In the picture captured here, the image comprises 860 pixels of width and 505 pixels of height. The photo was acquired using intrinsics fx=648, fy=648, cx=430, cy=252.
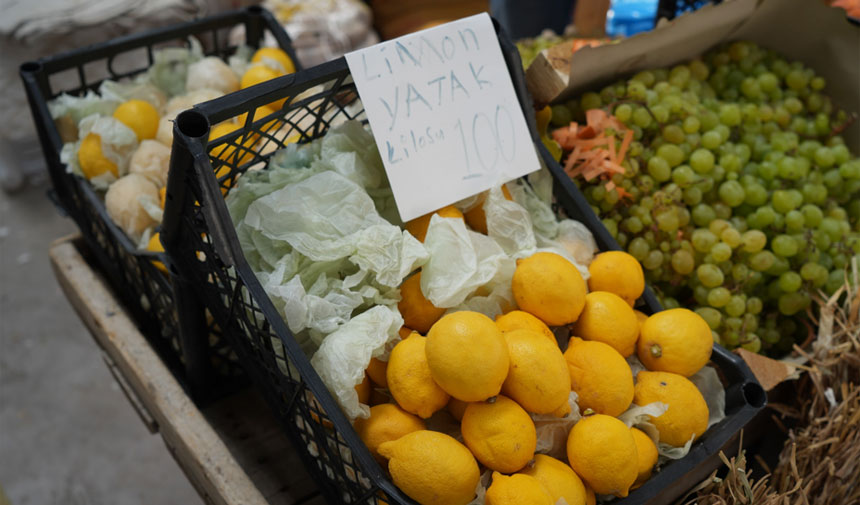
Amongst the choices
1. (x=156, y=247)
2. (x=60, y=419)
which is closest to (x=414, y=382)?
(x=156, y=247)

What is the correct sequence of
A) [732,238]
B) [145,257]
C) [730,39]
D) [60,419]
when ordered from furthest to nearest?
[60,419], [730,39], [732,238], [145,257]

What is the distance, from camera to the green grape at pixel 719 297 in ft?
3.44

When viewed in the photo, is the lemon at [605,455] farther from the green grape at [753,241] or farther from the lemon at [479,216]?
the green grape at [753,241]

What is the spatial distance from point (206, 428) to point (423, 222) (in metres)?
0.42

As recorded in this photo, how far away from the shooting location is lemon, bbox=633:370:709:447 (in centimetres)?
77

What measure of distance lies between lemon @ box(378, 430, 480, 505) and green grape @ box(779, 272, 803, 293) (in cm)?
73

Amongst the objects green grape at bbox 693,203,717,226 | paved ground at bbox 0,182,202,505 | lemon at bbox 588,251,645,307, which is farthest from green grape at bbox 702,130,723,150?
paved ground at bbox 0,182,202,505

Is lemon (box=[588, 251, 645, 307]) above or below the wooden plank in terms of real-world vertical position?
above

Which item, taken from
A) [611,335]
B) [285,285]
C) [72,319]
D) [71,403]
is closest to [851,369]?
[611,335]

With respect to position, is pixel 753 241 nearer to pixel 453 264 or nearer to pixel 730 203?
pixel 730 203

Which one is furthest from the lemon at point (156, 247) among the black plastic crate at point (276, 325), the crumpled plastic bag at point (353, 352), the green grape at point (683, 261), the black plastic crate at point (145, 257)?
the green grape at point (683, 261)

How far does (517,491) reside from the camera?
65cm

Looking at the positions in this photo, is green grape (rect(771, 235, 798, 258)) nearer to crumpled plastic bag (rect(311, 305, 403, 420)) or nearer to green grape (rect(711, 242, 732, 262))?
green grape (rect(711, 242, 732, 262))

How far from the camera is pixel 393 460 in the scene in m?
0.68
